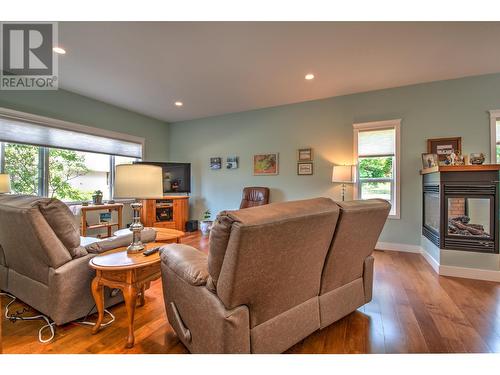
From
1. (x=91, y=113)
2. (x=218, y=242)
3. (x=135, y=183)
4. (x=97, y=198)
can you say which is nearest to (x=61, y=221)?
(x=135, y=183)

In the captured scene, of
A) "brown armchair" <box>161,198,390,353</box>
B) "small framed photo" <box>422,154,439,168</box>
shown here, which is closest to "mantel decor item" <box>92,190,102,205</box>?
"brown armchair" <box>161,198,390,353</box>

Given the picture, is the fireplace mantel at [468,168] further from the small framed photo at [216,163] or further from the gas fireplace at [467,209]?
the small framed photo at [216,163]

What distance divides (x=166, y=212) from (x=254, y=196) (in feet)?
6.40

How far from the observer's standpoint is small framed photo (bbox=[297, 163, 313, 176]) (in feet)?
14.1

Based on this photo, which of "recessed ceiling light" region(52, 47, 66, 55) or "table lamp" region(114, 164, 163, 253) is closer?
"table lamp" region(114, 164, 163, 253)

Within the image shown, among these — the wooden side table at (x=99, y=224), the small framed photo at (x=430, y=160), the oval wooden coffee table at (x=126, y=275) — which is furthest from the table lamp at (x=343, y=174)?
the wooden side table at (x=99, y=224)

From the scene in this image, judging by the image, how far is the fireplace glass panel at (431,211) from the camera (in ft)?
9.70

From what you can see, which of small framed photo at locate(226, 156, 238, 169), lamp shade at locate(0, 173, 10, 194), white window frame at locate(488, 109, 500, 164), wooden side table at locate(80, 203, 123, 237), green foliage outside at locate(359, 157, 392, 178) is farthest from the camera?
small framed photo at locate(226, 156, 238, 169)

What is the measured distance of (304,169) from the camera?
435 cm

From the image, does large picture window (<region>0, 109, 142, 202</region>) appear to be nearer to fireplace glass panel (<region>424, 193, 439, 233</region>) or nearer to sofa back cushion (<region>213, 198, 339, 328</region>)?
sofa back cushion (<region>213, 198, 339, 328</region>)

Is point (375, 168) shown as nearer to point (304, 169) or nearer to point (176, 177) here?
point (304, 169)

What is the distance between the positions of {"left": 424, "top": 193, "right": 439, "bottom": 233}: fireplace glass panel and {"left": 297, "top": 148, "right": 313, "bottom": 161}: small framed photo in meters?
1.88

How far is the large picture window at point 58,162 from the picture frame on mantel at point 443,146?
5.48 m

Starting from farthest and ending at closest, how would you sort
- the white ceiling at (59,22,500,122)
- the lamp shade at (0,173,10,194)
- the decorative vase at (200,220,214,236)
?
1. the decorative vase at (200,220,214,236)
2. the lamp shade at (0,173,10,194)
3. the white ceiling at (59,22,500,122)
